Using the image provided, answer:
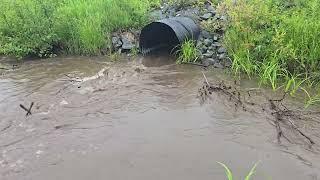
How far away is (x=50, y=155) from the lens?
4.79 metres

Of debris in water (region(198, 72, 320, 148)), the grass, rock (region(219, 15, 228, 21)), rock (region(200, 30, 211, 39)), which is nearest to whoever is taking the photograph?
debris in water (region(198, 72, 320, 148))

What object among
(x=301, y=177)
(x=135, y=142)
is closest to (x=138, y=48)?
(x=135, y=142)

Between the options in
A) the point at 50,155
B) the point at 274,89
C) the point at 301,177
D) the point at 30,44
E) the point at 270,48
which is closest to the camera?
the point at 301,177

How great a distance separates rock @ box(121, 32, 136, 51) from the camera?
9234 millimetres

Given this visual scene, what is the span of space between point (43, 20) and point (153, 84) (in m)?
3.55

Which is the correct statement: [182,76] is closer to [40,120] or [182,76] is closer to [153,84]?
[153,84]

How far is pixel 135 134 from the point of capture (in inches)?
204

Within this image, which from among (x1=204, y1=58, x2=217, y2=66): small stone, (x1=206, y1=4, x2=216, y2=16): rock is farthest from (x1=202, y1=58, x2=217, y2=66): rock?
(x1=206, y1=4, x2=216, y2=16): rock

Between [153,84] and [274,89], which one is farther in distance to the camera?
[153,84]

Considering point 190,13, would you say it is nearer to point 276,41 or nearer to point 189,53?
point 189,53

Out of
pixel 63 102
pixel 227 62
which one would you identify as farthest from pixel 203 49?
pixel 63 102

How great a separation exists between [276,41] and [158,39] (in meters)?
3.24

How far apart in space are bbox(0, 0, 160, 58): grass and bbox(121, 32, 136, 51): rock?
25 cm

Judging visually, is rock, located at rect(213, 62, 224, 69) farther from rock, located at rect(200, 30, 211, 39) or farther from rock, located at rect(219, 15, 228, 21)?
rock, located at rect(219, 15, 228, 21)
